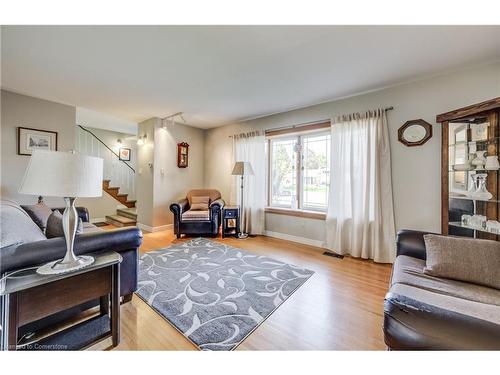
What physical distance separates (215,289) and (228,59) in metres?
2.37

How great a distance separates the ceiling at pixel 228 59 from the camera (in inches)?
69.0

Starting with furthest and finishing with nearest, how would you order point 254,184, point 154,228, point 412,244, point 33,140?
point 154,228
point 254,184
point 33,140
point 412,244

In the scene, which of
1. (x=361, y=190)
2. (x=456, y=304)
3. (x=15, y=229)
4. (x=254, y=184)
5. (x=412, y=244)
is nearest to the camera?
(x=456, y=304)

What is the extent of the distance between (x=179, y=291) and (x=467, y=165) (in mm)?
3187

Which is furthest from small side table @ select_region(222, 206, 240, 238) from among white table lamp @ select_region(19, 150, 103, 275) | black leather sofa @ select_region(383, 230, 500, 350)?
black leather sofa @ select_region(383, 230, 500, 350)

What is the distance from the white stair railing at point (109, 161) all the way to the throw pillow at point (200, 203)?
285 centimetres

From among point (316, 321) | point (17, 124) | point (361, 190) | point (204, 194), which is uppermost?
point (17, 124)

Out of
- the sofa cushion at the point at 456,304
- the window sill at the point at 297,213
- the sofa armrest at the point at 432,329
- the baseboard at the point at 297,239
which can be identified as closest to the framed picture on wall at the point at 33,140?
the window sill at the point at 297,213

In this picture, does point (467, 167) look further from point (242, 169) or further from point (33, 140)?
point (33, 140)

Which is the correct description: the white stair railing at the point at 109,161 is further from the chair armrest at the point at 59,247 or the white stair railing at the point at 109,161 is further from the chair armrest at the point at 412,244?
the chair armrest at the point at 412,244

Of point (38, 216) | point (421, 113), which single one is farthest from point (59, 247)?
point (421, 113)

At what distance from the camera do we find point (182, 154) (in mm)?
4734
